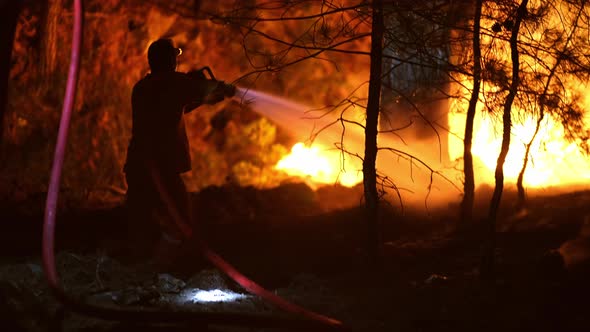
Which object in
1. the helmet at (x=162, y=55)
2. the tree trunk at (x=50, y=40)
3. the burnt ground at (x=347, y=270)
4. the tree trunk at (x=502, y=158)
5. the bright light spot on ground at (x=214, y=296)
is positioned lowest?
the bright light spot on ground at (x=214, y=296)

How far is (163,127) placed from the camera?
6551 mm

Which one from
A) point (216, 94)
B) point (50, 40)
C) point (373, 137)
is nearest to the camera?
point (216, 94)

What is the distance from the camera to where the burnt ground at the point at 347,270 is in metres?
5.73

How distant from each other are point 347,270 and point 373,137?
6.06ft

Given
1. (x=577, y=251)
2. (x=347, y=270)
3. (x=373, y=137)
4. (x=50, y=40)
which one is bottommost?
(x=347, y=270)

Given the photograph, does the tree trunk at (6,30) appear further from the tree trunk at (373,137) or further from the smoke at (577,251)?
the smoke at (577,251)

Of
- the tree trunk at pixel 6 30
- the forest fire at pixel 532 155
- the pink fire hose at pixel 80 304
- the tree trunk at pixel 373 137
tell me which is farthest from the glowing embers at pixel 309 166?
the tree trunk at pixel 6 30

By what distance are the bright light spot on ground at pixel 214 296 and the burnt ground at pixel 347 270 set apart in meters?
0.10

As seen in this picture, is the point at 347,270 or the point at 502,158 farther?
the point at 347,270

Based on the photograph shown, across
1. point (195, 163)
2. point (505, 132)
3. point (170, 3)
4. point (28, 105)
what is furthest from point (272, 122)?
point (505, 132)

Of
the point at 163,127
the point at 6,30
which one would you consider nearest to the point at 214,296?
the point at 163,127

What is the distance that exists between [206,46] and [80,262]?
23.1ft

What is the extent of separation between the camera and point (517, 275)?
6.72m

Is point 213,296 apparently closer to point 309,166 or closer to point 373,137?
point 373,137
